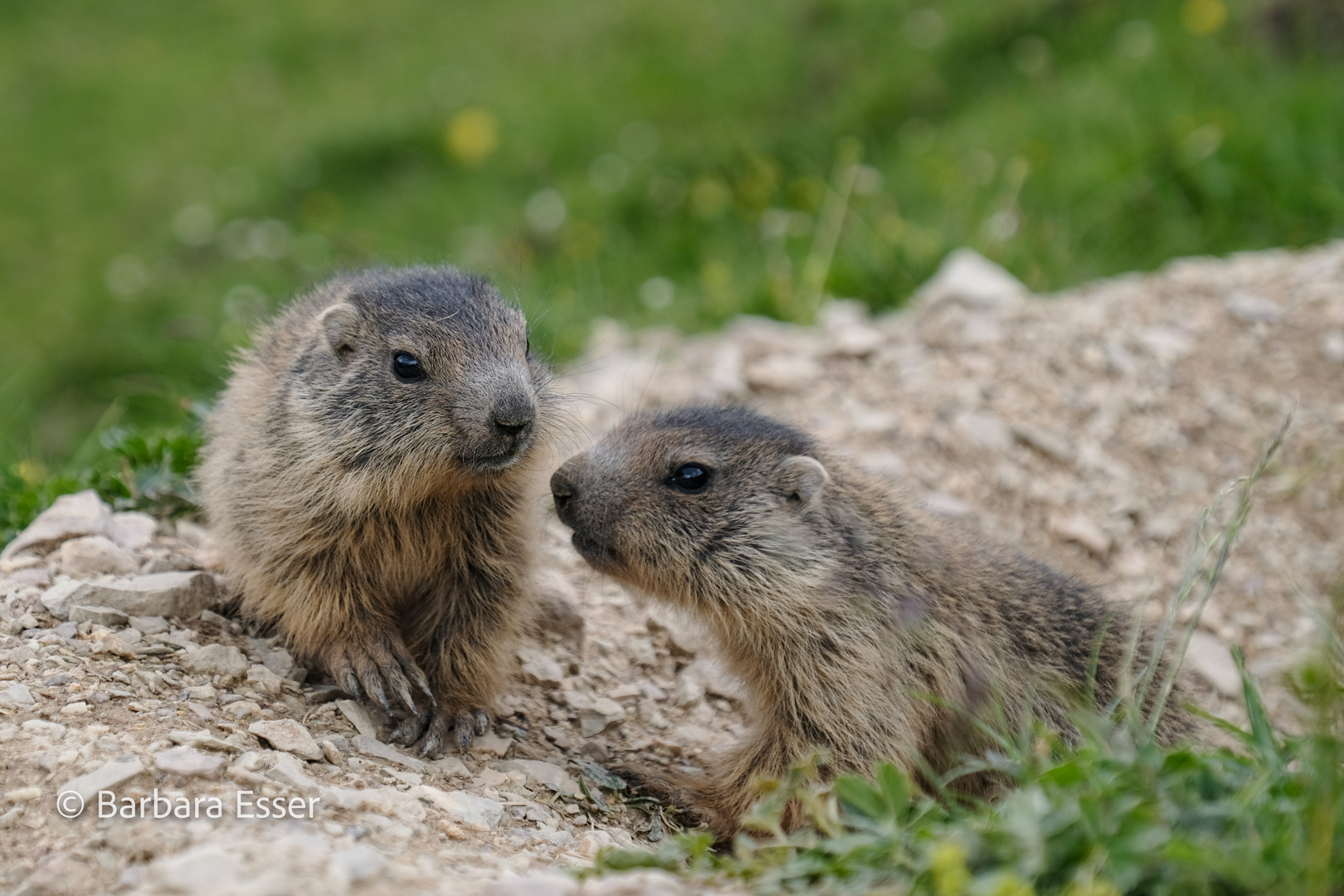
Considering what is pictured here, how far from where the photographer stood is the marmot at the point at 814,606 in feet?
14.1

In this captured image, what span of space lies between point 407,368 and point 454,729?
51.1 inches

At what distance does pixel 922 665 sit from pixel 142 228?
10637 millimetres

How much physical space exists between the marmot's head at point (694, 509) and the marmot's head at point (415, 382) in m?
0.32

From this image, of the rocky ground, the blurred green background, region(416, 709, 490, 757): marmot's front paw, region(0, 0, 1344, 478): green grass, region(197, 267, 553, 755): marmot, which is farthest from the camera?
region(0, 0, 1344, 478): green grass

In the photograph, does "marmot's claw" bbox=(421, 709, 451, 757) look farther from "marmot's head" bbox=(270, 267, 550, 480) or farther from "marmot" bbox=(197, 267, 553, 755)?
"marmot's head" bbox=(270, 267, 550, 480)

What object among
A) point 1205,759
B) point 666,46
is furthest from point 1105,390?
point 666,46

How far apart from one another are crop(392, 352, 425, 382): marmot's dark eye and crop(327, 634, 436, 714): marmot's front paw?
93cm

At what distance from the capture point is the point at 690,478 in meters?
4.52

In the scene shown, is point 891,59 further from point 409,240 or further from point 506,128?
point 409,240

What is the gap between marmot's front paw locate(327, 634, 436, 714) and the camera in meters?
4.37

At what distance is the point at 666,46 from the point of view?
41.4 feet

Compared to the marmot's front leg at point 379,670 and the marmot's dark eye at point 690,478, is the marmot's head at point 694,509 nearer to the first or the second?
the marmot's dark eye at point 690,478

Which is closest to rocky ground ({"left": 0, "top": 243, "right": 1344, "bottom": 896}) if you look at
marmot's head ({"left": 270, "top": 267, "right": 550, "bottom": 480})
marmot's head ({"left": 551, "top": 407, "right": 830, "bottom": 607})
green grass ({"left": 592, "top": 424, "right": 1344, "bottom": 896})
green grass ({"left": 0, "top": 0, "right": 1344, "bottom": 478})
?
green grass ({"left": 592, "top": 424, "right": 1344, "bottom": 896})

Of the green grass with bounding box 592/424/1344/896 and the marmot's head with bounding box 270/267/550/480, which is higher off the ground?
the marmot's head with bounding box 270/267/550/480
